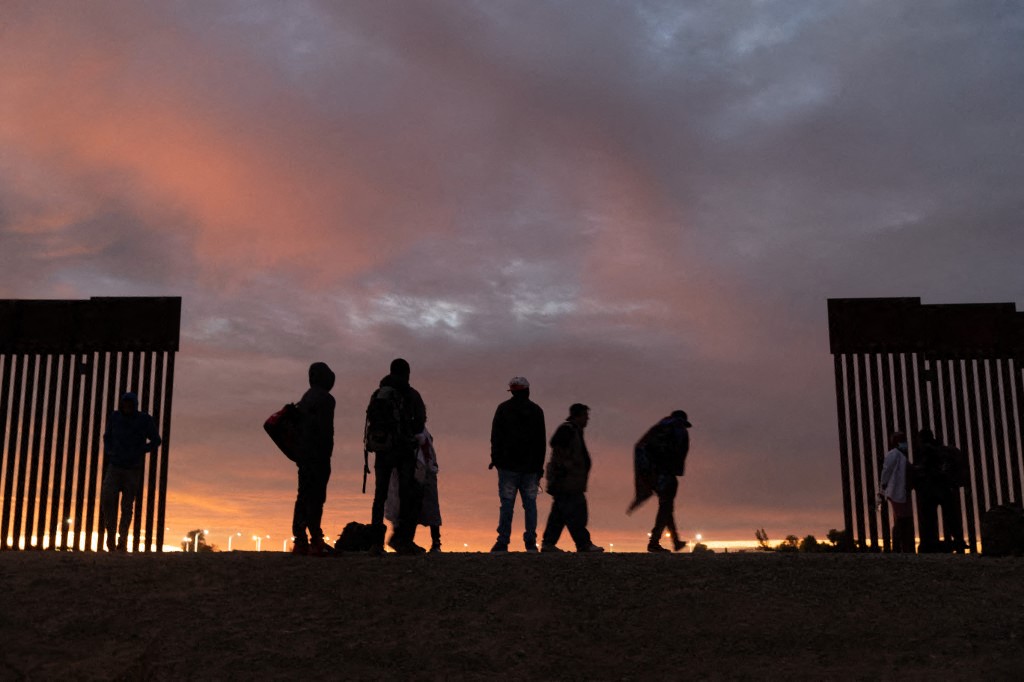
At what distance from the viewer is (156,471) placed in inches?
565

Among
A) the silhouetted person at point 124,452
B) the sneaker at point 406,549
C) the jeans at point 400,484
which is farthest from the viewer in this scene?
the silhouetted person at point 124,452

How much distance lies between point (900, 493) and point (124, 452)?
10.1m

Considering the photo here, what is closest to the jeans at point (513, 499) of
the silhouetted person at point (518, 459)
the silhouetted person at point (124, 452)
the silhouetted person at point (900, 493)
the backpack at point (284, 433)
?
the silhouetted person at point (518, 459)

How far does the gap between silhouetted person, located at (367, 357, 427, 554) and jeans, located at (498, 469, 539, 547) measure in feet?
4.95

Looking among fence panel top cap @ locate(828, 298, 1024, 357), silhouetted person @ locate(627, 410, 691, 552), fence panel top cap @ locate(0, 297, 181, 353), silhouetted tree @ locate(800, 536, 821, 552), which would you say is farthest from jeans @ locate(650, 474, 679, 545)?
silhouetted tree @ locate(800, 536, 821, 552)

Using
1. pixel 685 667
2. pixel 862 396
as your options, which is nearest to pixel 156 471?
pixel 685 667

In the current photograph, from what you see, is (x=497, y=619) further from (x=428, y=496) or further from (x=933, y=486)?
(x=933, y=486)

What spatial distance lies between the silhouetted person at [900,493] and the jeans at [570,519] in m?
4.77

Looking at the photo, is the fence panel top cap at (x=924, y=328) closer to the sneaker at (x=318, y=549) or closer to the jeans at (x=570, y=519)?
the jeans at (x=570, y=519)

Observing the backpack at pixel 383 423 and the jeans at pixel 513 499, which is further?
the jeans at pixel 513 499

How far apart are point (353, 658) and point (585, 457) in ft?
15.5

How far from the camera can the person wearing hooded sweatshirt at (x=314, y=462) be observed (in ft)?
30.6

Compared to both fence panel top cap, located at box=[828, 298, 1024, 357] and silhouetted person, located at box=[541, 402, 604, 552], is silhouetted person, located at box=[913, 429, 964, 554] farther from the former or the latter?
silhouetted person, located at box=[541, 402, 604, 552]

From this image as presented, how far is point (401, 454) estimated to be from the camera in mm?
9500
